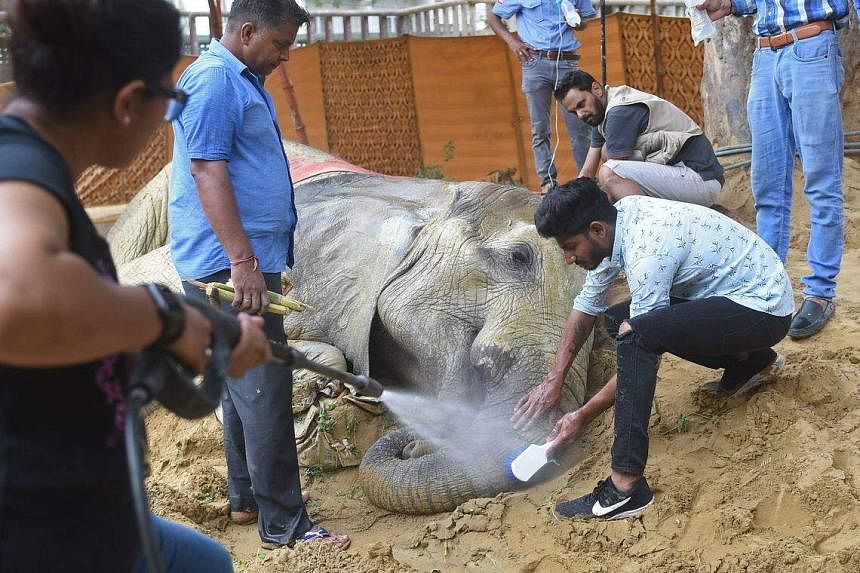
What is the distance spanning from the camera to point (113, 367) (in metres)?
1.76

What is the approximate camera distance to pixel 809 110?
16.9 ft

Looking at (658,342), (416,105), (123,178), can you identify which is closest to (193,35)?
(123,178)

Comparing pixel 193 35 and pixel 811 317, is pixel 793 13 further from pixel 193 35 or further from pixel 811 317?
pixel 193 35

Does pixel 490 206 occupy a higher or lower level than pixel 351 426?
higher

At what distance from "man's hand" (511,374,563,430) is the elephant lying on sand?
5cm

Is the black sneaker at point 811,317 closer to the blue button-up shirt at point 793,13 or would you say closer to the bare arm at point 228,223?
the blue button-up shirt at point 793,13

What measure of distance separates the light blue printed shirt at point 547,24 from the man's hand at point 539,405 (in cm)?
421

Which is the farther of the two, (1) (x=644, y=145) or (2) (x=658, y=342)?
A: (1) (x=644, y=145)

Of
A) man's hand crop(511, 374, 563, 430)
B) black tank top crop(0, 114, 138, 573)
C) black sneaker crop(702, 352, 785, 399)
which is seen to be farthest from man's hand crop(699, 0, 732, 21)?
black tank top crop(0, 114, 138, 573)

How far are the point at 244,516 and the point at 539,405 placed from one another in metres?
1.44

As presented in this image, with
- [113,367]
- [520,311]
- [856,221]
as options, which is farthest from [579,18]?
[113,367]

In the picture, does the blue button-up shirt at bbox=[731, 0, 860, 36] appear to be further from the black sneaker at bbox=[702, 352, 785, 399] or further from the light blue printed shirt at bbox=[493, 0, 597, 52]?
the light blue printed shirt at bbox=[493, 0, 597, 52]

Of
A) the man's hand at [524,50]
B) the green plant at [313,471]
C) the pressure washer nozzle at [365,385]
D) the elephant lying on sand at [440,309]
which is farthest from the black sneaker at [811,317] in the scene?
the man's hand at [524,50]

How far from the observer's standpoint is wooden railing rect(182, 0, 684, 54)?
13859 mm
